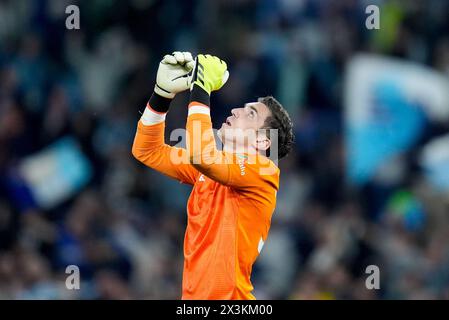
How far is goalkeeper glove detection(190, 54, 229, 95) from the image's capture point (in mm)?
6695

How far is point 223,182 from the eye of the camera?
661 centimetres

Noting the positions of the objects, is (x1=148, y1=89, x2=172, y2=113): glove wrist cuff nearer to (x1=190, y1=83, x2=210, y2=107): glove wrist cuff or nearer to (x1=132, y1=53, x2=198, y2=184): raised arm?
(x1=132, y1=53, x2=198, y2=184): raised arm

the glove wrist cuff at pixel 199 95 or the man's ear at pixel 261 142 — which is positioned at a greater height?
the glove wrist cuff at pixel 199 95

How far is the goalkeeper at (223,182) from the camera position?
6598mm

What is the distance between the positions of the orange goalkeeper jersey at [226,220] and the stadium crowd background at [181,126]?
372 centimetres

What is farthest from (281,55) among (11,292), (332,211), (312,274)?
(11,292)

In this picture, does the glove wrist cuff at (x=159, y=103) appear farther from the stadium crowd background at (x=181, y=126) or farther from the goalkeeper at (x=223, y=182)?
the stadium crowd background at (x=181, y=126)

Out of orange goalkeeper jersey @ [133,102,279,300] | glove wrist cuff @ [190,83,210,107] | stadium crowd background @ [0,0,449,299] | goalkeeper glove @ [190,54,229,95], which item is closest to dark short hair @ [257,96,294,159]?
orange goalkeeper jersey @ [133,102,279,300]

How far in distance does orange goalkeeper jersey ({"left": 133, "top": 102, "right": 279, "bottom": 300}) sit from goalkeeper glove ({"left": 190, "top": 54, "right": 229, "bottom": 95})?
156 mm

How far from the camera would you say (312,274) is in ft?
35.8

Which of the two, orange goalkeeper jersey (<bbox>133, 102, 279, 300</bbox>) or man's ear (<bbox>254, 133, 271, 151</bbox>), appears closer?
orange goalkeeper jersey (<bbox>133, 102, 279, 300</bbox>)

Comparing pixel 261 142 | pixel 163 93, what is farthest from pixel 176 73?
pixel 261 142

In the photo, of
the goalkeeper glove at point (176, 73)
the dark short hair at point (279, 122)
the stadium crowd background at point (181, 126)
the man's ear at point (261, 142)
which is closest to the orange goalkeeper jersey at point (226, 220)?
the man's ear at point (261, 142)

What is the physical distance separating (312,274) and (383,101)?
7.46 ft
